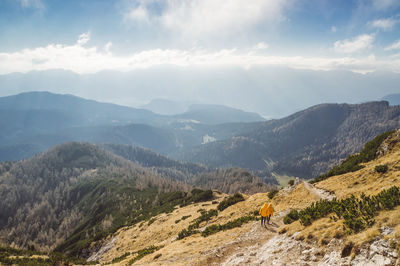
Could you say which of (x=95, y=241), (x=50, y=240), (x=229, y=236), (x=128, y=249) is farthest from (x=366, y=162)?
(x=50, y=240)

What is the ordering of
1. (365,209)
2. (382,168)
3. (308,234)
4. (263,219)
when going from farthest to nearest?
(263,219) → (382,168) → (308,234) → (365,209)

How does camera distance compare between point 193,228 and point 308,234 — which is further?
point 193,228

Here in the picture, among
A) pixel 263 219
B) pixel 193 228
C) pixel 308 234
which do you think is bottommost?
pixel 193 228

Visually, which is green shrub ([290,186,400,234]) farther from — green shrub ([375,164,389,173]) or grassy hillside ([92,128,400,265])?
green shrub ([375,164,389,173])

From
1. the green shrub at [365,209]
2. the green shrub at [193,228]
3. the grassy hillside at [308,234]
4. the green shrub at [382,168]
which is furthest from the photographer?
the green shrub at [193,228]

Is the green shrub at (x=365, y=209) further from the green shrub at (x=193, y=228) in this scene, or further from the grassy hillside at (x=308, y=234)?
the green shrub at (x=193, y=228)

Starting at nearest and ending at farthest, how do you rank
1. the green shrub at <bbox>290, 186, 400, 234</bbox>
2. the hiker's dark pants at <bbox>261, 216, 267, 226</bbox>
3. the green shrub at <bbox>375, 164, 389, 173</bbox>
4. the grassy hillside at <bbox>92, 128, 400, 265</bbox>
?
the grassy hillside at <bbox>92, 128, 400, 265</bbox>, the green shrub at <bbox>290, 186, 400, 234</bbox>, the green shrub at <bbox>375, 164, 389, 173</bbox>, the hiker's dark pants at <bbox>261, 216, 267, 226</bbox>

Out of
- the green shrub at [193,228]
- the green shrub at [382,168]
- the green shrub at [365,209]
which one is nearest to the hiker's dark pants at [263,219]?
the green shrub at [365,209]

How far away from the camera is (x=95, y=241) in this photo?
73625 mm

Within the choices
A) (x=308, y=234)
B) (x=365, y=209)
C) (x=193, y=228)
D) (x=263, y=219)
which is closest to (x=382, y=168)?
(x=365, y=209)

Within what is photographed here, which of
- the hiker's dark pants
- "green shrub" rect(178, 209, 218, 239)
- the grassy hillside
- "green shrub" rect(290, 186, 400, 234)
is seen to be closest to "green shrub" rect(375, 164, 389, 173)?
the grassy hillside

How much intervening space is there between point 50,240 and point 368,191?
761 feet

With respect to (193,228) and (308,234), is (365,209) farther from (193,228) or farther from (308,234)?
(193,228)

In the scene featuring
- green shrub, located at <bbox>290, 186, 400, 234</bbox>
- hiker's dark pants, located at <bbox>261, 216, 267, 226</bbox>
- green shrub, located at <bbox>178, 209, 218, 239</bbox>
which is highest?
green shrub, located at <bbox>290, 186, 400, 234</bbox>
